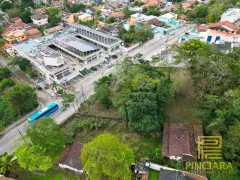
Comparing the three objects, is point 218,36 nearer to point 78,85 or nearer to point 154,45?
point 154,45

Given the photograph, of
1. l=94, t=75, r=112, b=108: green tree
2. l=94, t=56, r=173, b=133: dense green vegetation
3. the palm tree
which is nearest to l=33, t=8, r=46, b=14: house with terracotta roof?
l=94, t=75, r=112, b=108: green tree

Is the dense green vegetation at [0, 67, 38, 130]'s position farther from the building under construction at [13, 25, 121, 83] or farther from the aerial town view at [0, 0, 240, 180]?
the building under construction at [13, 25, 121, 83]

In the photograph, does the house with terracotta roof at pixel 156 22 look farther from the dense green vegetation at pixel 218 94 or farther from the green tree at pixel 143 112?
the green tree at pixel 143 112

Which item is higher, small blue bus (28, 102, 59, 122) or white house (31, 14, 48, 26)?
white house (31, 14, 48, 26)

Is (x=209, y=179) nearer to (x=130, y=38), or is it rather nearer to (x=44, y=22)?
(x=130, y=38)

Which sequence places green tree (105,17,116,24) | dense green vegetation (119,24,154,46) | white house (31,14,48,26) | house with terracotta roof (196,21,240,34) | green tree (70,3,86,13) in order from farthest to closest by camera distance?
1. green tree (70,3,86,13)
2. green tree (105,17,116,24)
3. white house (31,14,48,26)
4. dense green vegetation (119,24,154,46)
5. house with terracotta roof (196,21,240,34)

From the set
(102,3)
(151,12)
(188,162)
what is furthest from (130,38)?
(102,3)
